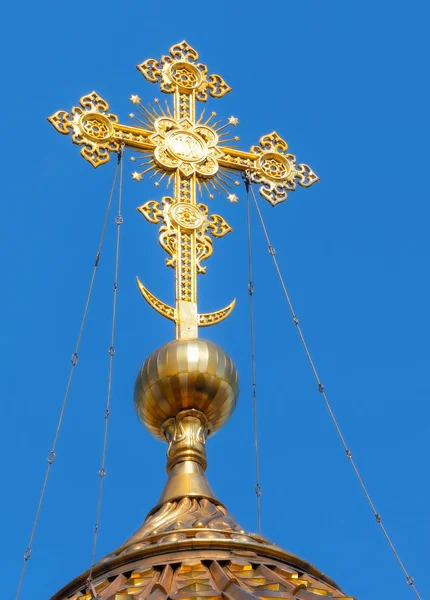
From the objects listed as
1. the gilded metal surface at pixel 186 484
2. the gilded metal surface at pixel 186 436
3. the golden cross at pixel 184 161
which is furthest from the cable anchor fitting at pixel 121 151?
the gilded metal surface at pixel 186 484

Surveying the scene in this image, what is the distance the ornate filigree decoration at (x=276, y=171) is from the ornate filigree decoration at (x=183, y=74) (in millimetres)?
773

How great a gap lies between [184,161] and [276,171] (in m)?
1.02

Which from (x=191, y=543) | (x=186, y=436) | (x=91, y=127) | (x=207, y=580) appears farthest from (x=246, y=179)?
(x=207, y=580)

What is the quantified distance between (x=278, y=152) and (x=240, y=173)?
0.54 m

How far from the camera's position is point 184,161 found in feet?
53.3

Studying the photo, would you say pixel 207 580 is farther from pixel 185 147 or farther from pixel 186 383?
pixel 185 147

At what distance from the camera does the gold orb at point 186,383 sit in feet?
48.1

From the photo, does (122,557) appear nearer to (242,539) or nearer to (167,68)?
(242,539)

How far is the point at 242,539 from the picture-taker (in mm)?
12945

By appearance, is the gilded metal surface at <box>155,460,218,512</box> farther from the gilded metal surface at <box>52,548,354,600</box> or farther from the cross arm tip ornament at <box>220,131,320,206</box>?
the cross arm tip ornament at <box>220,131,320,206</box>

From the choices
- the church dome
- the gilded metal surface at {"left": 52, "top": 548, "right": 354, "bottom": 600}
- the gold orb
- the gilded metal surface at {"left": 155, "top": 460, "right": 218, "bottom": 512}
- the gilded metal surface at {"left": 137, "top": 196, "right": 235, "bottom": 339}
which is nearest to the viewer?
the gilded metal surface at {"left": 52, "top": 548, "right": 354, "bottom": 600}

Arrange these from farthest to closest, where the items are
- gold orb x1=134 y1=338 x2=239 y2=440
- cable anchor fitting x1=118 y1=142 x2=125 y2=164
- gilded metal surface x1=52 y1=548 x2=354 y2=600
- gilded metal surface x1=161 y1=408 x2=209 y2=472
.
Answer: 1. cable anchor fitting x1=118 y1=142 x2=125 y2=164
2. gold orb x1=134 y1=338 x2=239 y2=440
3. gilded metal surface x1=161 y1=408 x2=209 y2=472
4. gilded metal surface x1=52 y1=548 x2=354 y2=600

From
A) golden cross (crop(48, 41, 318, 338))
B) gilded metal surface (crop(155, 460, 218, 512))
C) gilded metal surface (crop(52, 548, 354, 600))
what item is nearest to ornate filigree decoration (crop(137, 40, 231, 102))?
golden cross (crop(48, 41, 318, 338))

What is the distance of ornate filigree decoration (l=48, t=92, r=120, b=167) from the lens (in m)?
16.1
